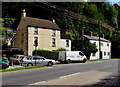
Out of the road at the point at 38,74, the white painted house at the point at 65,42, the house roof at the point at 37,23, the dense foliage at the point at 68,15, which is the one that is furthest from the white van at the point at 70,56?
the white painted house at the point at 65,42

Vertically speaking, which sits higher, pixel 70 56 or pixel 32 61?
pixel 70 56

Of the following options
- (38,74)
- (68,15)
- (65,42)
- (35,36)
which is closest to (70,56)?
(35,36)

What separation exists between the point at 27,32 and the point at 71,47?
578 inches

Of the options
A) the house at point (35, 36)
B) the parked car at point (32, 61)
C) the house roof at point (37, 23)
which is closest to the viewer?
the parked car at point (32, 61)

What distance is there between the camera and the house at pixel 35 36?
130 ft

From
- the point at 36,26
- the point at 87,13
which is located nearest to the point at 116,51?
the point at 87,13

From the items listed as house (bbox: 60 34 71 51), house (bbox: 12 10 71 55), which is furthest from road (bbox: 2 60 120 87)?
house (bbox: 60 34 71 51)

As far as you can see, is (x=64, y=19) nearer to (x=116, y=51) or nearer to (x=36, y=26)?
(x=36, y=26)

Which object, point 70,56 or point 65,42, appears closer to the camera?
point 70,56

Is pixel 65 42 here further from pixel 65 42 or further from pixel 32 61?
pixel 32 61

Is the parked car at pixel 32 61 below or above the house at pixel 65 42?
below

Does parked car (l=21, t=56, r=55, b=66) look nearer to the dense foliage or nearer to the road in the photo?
the road

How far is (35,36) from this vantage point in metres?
40.7

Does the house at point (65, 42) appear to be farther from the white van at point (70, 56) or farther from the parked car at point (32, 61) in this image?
the parked car at point (32, 61)
